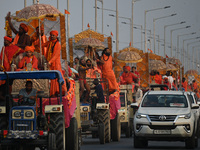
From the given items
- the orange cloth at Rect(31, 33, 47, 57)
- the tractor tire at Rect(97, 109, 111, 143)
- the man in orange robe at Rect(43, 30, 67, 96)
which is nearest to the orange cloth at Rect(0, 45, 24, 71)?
the orange cloth at Rect(31, 33, 47, 57)

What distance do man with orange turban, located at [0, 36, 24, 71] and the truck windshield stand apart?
507cm

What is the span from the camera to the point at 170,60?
210 feet

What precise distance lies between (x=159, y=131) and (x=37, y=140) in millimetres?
6649

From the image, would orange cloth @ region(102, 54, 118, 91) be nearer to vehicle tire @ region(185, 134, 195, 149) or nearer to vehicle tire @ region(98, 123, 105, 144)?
vehicle tire @ region(98, 123, 105, 144)

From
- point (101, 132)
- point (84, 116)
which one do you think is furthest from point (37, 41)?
point (101, 132)

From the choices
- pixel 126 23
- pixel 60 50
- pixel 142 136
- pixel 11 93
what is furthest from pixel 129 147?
pixel 126 23

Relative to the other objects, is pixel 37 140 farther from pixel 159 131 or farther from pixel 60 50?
pixel 159 131

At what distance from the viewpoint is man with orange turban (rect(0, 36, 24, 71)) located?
18.6 meters

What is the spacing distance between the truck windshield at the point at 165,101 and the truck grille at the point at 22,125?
25.7ft

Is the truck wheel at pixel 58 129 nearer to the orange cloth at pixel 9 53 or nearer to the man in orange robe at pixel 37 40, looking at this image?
the orange cloth at pixel 9 53

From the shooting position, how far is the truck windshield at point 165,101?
2181cm

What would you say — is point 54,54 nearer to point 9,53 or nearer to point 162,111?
point 9,53

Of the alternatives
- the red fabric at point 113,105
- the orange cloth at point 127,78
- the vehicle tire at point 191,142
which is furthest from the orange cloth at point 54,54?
the orange cloth at point 127,78

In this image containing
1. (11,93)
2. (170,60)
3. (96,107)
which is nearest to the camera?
(11,93)
